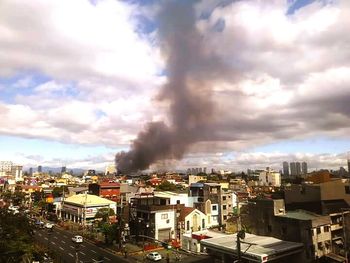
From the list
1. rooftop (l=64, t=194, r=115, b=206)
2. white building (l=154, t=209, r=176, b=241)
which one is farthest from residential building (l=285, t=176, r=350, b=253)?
rooftop (l=64, t=194, r=115, b=206)

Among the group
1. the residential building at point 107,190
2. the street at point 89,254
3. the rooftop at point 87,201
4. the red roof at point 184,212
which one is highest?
the residential building at point 107,190

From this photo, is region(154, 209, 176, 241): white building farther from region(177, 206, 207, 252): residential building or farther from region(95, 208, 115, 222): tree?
region(95, 208, 115, 222): tree

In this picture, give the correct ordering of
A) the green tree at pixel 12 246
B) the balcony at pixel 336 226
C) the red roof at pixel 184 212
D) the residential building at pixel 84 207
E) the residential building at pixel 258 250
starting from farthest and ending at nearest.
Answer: the residential building at pixel 84 207
the red roof at pixel 184 212
the balcony at pixel 336 226
the residential building at pixel 258 250
the green tree at pixel 12 246

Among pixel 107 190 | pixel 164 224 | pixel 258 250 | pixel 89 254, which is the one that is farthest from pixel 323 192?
pixel 107 190

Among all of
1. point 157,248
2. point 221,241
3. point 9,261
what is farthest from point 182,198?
point 9,261

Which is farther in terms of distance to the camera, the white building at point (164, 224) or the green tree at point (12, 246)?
the white building at point (164, 224)

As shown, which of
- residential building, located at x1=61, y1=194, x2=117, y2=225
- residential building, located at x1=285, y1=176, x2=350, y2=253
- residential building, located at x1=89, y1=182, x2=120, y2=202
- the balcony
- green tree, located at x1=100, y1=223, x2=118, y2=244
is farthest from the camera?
residential building, located at x1=89, y1=182, x2=120, y2=202

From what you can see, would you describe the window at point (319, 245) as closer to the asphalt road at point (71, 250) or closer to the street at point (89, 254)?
the street at point (89, 254)

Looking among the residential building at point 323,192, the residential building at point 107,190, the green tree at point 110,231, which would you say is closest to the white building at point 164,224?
the green tree at point 110,231
